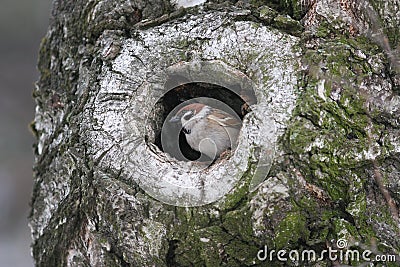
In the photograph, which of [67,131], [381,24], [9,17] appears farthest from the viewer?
[9,17]

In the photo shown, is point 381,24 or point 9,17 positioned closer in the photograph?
point 381,24

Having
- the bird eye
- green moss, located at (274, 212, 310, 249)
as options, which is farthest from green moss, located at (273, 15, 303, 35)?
green moss, located at (274, 212, 310, 249)

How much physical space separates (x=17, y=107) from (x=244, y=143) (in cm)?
428

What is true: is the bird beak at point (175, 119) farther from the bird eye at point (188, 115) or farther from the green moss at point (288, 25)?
the green moss at point (288, 25)

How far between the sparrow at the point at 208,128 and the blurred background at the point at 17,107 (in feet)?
10.9

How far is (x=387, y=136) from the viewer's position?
2.03 metres

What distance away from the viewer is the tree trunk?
1999 mm

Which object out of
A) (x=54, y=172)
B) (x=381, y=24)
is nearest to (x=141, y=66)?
(x=54, y=172)

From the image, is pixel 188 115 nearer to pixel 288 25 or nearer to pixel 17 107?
pixel 288 25

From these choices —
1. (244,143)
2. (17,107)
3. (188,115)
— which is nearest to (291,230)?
(244,143)

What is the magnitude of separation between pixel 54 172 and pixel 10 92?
3.70m

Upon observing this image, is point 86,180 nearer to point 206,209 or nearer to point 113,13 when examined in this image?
point 206,209

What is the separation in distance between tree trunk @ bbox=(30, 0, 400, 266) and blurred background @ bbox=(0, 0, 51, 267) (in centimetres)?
329

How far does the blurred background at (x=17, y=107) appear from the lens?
541 cm
